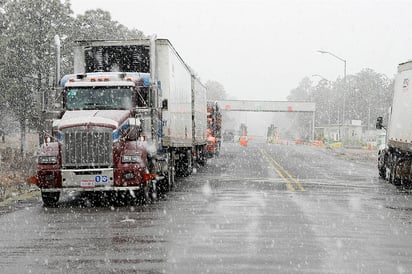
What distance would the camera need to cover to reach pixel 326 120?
167500 millimetres

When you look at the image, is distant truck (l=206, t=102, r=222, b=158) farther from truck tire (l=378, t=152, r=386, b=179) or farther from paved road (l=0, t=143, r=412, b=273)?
paved road (l=0, t=143, r=412, b=273)

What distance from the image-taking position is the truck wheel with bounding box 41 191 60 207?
1566 centimetres

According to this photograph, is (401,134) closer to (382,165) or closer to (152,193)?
(382,165)

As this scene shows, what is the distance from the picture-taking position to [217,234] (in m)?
11.2

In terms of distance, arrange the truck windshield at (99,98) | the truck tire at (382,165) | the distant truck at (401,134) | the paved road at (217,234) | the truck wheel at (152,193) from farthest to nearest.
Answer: the truck tire at (382,165) → the distant truck at (401,134) → the truck wheel at (152,193) → the truck windshield at (99,98) → the paved road at (217,234)

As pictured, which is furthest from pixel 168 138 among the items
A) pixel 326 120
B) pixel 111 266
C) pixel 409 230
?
pixel 326 120

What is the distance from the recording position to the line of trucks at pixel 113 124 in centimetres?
1536

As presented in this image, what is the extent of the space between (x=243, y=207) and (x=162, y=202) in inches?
92.3

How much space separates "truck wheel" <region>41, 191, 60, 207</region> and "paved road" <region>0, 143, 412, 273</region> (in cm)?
20

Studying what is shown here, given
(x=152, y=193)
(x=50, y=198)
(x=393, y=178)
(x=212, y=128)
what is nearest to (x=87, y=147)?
(x=50, y=198)

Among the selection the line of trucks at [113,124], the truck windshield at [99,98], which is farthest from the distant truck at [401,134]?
the truck windshield at [99,98]

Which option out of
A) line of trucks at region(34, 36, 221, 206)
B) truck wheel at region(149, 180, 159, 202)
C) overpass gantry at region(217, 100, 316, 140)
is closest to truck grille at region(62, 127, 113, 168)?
line of trucks at region(34, 36, 221, 206)

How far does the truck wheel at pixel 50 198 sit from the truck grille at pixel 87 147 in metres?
0.84

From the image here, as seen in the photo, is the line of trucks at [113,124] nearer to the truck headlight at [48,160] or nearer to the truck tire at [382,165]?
the truck headlight at [48,160]
